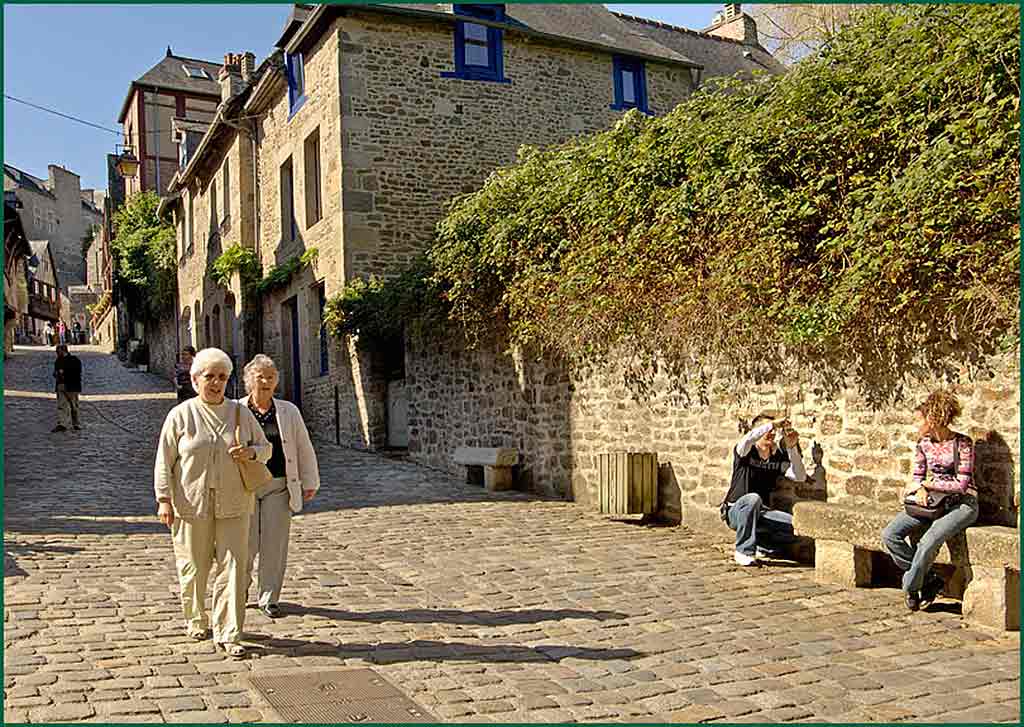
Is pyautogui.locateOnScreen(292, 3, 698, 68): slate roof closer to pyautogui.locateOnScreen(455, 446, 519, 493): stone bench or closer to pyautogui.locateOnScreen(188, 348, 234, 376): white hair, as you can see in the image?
pyautogui.locateOnScreen(455, 446, 519, 493): stone bench

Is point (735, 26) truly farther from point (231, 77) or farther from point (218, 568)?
point (218, 568)

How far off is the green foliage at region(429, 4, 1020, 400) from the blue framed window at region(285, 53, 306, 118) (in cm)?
901

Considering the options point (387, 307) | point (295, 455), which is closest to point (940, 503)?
point (295, 455)

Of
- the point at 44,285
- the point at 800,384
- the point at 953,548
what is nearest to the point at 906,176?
the point at 800,384

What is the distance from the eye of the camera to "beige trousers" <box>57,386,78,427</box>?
710 inches

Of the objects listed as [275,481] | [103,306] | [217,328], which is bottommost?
[275,481]

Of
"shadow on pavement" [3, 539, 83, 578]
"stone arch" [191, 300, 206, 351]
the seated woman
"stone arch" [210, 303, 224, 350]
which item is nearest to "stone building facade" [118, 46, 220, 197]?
"stone arch" [191, 300, 206, 351]

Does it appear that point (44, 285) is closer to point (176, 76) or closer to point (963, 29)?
point (176, 76)

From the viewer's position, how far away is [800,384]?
848 centimetres

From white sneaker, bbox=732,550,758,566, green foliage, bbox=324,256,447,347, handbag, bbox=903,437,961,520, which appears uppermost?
green foliage, bbox=324,256,447,347

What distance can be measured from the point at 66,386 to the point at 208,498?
13569 millimetres

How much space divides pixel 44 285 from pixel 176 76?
2745 cm

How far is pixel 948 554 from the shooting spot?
6578 millimetres

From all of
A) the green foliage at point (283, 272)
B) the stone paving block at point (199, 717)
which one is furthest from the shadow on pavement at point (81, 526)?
the green foliage at point (283, 272)
